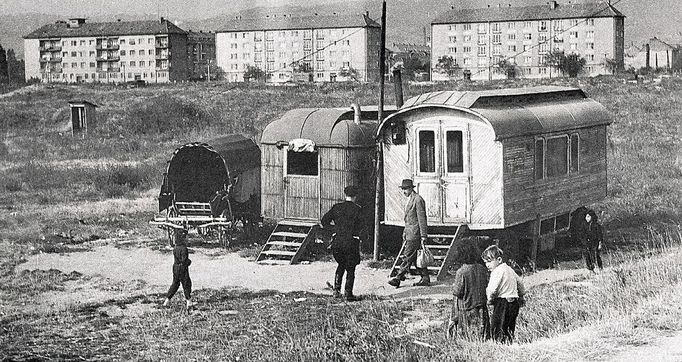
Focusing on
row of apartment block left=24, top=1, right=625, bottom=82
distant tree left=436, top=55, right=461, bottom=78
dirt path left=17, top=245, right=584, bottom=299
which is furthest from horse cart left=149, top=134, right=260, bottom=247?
distant tree left=436, top=55, right=461, bottom=78

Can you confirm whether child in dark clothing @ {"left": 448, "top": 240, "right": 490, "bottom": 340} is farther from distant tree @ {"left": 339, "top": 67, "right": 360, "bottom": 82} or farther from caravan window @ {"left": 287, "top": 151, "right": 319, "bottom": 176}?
distant tree @ {"left": 339, "top": 67, "right": 360, "bottom": 82}

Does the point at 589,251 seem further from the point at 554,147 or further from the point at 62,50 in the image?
the point at 62,50

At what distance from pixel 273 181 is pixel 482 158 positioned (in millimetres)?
5246

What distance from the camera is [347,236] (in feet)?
45.5

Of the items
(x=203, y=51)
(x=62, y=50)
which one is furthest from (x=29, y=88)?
(x=203, y=51)

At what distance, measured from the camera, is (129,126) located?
47.2 meters

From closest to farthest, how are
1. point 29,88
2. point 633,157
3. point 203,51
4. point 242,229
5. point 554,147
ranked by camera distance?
1. point 554,147
2. point 242,229
3. point 633,157
4. point 29,88
5. point 203,51

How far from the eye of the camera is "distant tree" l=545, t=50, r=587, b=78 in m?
98.7

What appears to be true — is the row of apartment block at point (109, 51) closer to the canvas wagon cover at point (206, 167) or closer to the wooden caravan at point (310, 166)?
the canvas wagon cover at point (206, 167)

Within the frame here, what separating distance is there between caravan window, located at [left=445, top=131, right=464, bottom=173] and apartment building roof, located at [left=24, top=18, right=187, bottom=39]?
112 metres

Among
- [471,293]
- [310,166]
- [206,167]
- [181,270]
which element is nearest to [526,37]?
[206,167]

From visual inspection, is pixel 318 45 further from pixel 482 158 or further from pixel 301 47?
pixel 482 158

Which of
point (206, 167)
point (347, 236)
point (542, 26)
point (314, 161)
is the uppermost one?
point (542, 26)

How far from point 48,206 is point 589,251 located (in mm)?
16428
